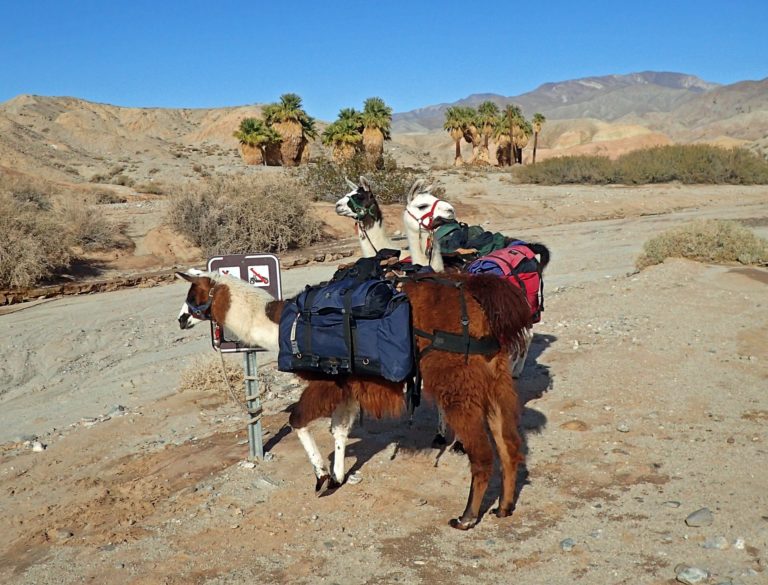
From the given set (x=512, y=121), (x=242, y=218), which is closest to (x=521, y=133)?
(x=512, y=121)

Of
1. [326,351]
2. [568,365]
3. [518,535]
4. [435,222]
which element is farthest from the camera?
Answer: [568,365]

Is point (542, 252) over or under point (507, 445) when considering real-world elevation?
over

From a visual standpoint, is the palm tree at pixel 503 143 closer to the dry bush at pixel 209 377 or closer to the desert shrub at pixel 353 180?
the desert shrub at pixel 353 180

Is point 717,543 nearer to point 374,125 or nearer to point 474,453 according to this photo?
point 474,453

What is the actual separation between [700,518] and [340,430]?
271 cm

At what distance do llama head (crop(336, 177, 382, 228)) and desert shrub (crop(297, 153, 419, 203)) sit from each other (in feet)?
78.4

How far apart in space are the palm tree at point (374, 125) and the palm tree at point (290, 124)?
18.7 feet

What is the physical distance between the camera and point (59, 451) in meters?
7.85

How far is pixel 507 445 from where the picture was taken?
17.8 feet

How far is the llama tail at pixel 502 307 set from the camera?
17.2ft

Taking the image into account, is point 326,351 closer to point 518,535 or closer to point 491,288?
point 491,288

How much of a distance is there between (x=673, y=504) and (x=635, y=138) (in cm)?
11378

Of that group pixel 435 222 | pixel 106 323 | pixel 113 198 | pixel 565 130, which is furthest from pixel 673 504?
pixel 565 130

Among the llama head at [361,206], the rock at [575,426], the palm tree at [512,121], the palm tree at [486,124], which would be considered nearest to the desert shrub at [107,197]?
the llama head at [361,206]
